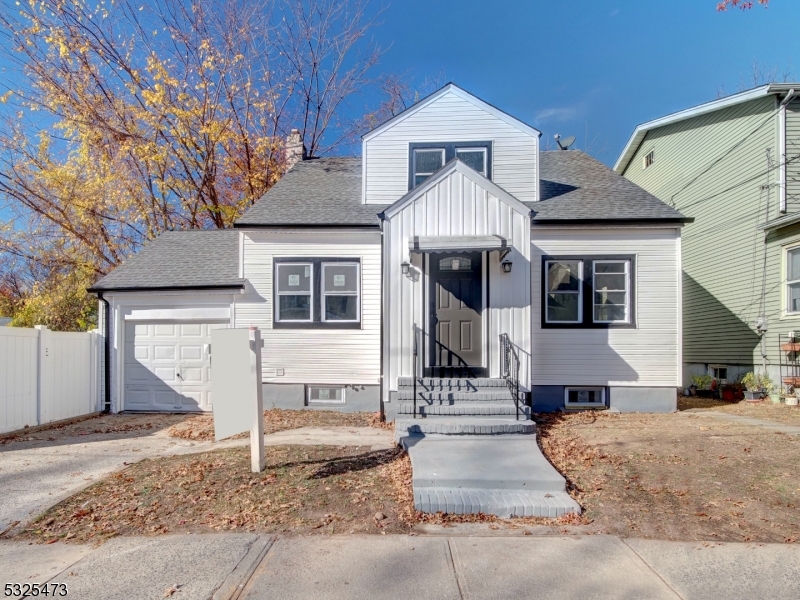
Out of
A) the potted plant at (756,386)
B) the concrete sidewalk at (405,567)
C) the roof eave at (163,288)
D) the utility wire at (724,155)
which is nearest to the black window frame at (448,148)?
the roof eave at (163,288)

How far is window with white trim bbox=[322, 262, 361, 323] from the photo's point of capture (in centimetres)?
986

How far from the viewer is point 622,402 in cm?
959

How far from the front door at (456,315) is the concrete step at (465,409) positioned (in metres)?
1.24

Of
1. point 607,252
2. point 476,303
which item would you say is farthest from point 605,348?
point 476,303

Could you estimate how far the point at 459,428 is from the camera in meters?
6.83

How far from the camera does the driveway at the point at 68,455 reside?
4.94 metres

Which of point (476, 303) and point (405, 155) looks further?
point (405, 155)

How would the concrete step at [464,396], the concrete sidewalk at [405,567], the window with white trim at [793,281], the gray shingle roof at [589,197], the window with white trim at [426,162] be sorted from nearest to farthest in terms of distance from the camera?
the concrete sidewalk at [405,567] < the concrete step at [464,396] < the gray shingle roof at [589,197] < the window with white trim at [426,162] < the window with white trim at [793,281]

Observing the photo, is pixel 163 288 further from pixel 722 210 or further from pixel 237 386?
pixel 722 210

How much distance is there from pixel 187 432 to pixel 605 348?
25.3 ft

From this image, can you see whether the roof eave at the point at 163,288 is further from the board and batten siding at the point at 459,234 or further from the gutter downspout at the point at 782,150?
the gutter downspout at the point at 782,150

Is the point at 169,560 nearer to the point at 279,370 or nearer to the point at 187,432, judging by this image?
the point at 187,432

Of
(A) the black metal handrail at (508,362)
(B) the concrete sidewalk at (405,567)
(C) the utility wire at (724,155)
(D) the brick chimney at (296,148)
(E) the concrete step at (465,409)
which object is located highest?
(D) the brick chimney at (296,148)

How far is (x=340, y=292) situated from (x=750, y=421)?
24.9ft
